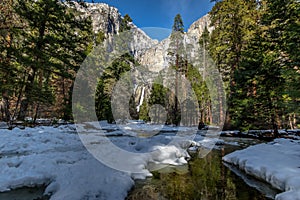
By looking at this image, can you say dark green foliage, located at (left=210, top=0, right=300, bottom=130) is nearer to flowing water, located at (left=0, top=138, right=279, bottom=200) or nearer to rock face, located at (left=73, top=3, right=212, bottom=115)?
flowing water, located at (left=0, top=138, right=279, bottom=200)

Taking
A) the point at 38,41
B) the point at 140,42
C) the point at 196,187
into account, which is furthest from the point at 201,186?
the point at 140,42

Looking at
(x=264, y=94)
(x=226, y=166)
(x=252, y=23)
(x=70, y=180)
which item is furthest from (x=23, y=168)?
(x=252, y=23)

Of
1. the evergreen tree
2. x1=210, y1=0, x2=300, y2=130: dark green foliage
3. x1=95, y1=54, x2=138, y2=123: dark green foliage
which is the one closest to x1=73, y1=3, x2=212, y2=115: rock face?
x1=95, y1=54, x2=138, y2=123: dark green foliage

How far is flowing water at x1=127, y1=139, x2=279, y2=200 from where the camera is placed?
3348 millimetres

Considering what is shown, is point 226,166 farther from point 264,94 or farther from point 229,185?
point 264,94

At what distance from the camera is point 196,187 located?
380 cm

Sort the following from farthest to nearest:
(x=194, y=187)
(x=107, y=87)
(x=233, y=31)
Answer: (x=107, y=87) → (x=233, y=31) → (x=194, y=187)

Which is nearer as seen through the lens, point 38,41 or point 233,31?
point 38,41

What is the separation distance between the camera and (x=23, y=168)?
160 inches

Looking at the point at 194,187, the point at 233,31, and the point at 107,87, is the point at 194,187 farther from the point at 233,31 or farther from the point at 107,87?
the point at 107,87

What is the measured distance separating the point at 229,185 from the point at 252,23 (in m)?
14.9

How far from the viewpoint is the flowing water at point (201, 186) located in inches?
132

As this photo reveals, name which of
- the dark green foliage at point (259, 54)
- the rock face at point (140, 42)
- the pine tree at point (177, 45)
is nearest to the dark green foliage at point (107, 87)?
the rock face at point (140, 42)

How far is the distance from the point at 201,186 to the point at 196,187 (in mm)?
134
